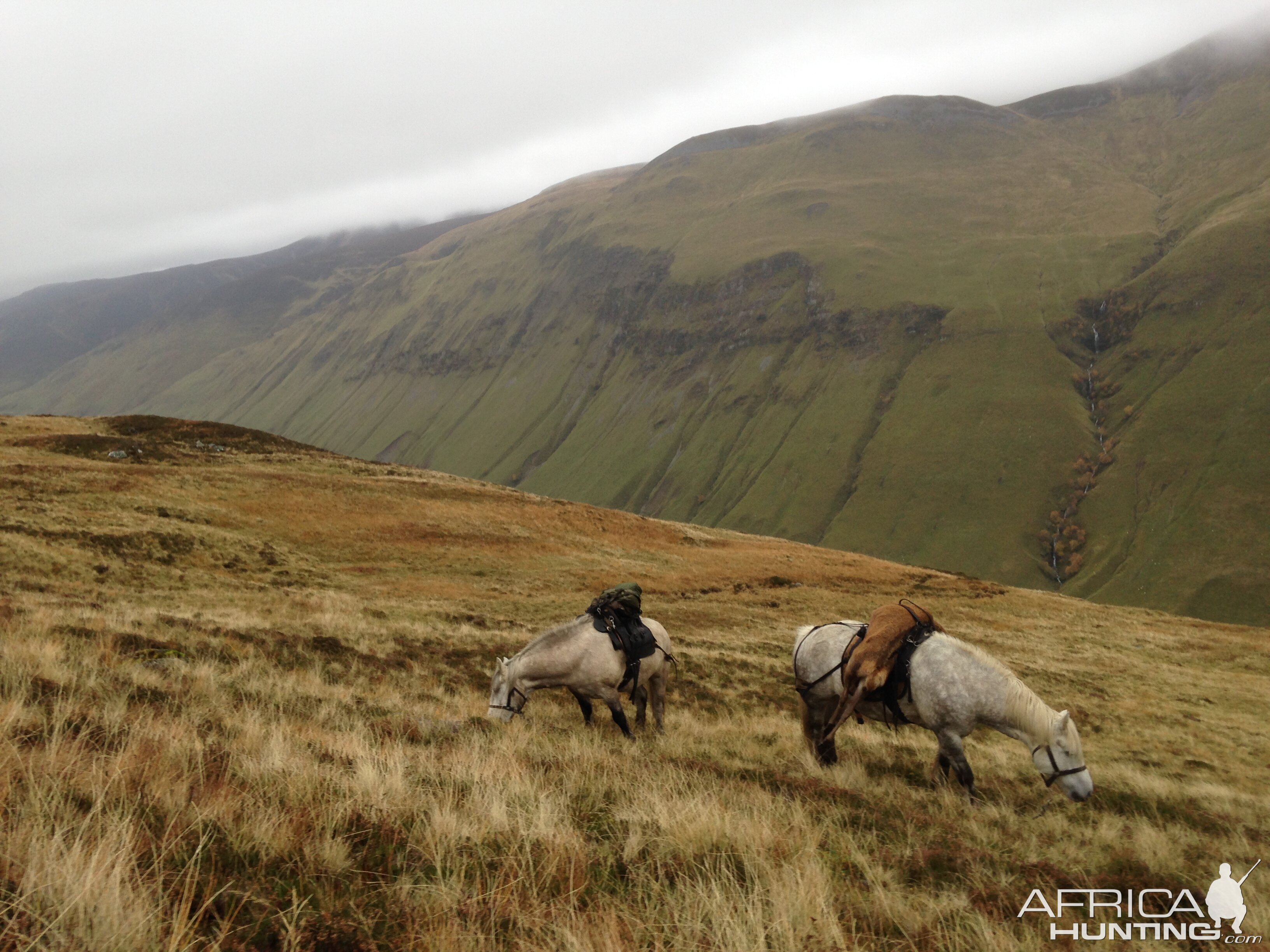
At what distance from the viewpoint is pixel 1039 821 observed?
9492 mm

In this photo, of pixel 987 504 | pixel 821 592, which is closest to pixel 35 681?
pixel 821 592

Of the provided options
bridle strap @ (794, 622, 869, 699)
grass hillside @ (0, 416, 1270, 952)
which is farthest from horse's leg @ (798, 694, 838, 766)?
grass hillside @ (0, 416, 1270, 952)

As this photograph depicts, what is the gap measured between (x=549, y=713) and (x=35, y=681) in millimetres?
9614

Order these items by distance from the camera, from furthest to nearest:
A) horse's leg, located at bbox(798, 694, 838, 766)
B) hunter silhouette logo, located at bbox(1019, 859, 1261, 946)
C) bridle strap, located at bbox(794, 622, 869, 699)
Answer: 1. horse's leg, located at bbox(798, 694, 838, 766)
2. bridle strap, located at bbox(794, 622, 869, 699)
3. hunter silhouette logo, located at bbox(1019, 859, 1261, 946)

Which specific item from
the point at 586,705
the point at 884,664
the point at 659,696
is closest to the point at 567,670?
the point at 586,705

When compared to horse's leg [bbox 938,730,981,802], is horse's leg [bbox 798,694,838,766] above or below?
below

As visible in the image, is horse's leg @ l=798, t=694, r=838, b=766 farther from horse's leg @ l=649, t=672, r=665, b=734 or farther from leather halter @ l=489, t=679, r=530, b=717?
leather halter @ l=489, t=679, r=530, b=717

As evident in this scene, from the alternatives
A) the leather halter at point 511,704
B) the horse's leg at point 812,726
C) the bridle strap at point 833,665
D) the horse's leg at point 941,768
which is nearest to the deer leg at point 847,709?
the bridle strap at point 833,665

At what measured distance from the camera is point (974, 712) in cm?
1050

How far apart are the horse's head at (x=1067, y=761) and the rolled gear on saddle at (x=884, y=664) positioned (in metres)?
2.02

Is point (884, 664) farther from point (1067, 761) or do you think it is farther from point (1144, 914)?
point (1144, 914)

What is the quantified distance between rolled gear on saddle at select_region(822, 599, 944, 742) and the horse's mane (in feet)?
3.71

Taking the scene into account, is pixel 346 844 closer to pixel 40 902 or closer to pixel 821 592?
pixel 40 902

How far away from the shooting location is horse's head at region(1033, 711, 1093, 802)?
10.0 m
